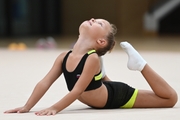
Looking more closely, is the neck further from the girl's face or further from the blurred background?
the blurred background

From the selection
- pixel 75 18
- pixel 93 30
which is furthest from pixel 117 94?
pixel 75 18

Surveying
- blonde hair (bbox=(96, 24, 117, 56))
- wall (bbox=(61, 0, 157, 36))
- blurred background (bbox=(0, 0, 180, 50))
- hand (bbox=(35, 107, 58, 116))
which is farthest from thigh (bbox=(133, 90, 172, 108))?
wall (bbox=(61, 0, 157, 36))

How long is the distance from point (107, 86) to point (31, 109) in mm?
555

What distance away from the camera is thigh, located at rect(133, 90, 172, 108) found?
11.6 feet

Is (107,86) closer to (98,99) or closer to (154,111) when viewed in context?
(98,99)

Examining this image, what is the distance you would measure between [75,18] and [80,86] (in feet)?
51.2

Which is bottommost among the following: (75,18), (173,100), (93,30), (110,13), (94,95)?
(75,18)

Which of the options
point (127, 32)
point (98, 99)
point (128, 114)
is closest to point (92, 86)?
point (98, 99)

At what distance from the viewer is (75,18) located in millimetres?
18688

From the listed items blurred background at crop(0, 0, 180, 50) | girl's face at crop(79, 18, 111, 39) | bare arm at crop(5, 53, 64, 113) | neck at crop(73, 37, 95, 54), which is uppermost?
girl's face at crop(79, 18, 111, 39)

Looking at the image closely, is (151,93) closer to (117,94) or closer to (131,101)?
(131,101)

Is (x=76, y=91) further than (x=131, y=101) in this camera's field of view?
No

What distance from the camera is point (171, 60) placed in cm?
752

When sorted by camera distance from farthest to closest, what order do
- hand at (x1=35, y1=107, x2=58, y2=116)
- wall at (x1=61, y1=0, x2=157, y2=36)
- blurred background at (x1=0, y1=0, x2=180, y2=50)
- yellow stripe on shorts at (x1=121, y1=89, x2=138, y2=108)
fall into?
1. wall at (x1=61, y1=0, x2=157, y2=36)
2. blurred background at (x1=0, y1=0, x2=180, y2=50)
3. yellow stripe on shorts at (x1=121, y1=89, x2=138, y2=108)
4. hand at (x1=35, y1=107, x2=58, y2=116)
